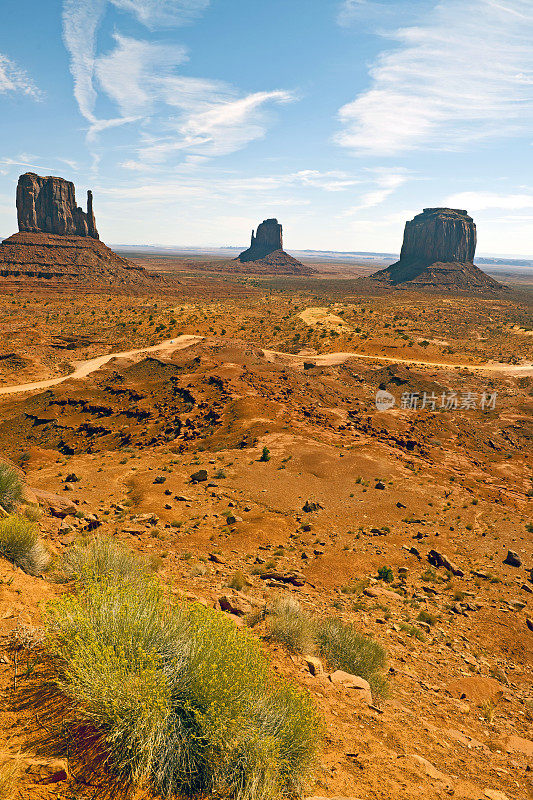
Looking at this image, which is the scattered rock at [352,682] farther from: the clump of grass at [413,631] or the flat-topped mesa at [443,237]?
→ the flat-topped mesa at [443,237]

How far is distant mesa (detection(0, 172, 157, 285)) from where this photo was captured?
112750mm

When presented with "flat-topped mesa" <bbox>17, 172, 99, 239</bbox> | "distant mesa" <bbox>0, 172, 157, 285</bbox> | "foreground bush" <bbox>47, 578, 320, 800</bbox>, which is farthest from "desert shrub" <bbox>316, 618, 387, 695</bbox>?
"flat-topped mesa" <bbox>17, 172, 99, 239</bbox>

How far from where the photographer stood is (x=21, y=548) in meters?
9.16

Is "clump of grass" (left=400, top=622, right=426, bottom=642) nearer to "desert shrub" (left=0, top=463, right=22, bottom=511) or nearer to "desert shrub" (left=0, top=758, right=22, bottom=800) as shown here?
"desert shrub" (left=0, top=758, right=22, bottom=800)

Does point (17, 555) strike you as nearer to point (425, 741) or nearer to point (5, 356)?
point (425, 741)

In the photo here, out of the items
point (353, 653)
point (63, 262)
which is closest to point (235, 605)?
point (353, 653)

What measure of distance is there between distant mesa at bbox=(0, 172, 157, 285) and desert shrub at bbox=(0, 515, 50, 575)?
379 feet

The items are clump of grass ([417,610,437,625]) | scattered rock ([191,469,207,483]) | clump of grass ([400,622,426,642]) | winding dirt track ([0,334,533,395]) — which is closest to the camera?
clump of grass ([400,622,426,642])

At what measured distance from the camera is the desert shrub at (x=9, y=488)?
524 inches

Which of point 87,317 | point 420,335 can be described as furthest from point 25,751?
point 87,317

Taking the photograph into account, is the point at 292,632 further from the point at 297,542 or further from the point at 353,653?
the point at 297,542

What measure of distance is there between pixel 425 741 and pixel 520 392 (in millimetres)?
50345

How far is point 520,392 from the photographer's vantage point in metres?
49.6

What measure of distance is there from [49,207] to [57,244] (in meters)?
13.4
